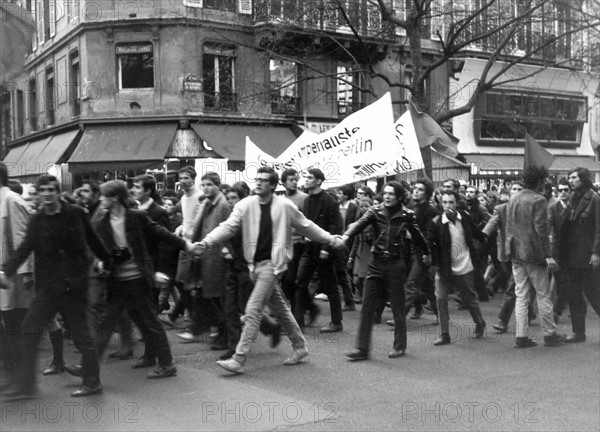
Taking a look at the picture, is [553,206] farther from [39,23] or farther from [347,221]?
[39,23]

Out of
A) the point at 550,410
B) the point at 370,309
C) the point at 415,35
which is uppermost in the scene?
the point at 415,35

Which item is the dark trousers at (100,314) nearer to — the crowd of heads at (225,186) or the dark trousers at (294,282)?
the crowd of heads at (225,186)

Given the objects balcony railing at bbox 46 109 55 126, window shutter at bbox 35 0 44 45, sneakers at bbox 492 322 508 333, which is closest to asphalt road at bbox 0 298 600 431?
sneakers at bbox 492 322 508 333

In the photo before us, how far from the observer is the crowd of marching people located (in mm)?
6355

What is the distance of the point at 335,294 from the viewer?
9.32 meters

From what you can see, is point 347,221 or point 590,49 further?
point 590,49

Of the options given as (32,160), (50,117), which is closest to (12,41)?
(32,160)

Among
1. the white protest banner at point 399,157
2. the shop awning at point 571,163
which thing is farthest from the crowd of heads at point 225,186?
the shop awning at point 571,163

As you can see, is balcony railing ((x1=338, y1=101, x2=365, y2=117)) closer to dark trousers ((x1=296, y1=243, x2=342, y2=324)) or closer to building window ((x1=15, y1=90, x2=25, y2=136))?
building window ((x1=15, y1=90, x2=25, y2=136))

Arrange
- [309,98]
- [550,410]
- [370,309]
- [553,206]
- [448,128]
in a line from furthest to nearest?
[448,128], [309,98], [553,206], [370,309], [550,410]

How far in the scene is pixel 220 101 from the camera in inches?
954

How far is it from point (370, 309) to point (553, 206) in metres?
2.75

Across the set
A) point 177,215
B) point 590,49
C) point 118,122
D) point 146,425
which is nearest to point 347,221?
point 177,215

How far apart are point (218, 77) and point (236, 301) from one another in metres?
17.3
